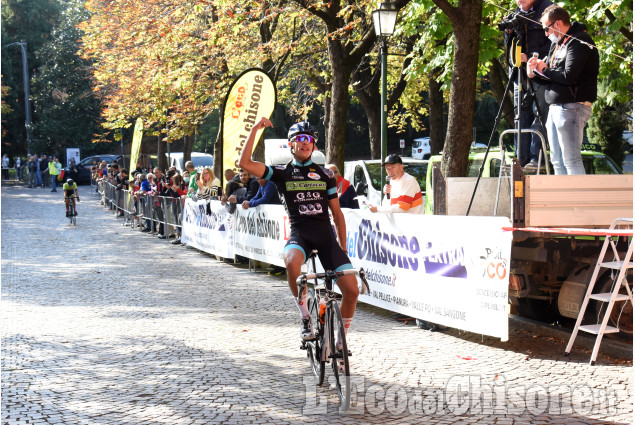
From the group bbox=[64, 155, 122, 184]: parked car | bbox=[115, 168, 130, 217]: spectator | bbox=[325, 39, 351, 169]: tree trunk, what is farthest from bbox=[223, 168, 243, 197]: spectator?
bbox=[64, 155, 122, 184]: parked car

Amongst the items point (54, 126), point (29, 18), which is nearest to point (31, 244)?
point (54, 126)

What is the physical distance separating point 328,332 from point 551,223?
2898mm

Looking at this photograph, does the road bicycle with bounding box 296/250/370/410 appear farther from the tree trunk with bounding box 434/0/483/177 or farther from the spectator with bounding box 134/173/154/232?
the spectator with bounding box 134/173/154/232

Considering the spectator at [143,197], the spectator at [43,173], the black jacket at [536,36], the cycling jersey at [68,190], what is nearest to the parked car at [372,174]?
the spectator at [143,197]

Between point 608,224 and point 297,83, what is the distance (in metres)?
31.7

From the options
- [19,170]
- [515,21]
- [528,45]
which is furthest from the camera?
[19,170]

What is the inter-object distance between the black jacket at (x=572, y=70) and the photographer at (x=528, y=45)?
1.03 ft

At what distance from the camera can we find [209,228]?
62.0 ft

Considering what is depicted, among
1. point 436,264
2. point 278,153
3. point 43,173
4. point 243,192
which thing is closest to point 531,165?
point 436,264

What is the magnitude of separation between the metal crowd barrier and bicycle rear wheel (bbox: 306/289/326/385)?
14.9m

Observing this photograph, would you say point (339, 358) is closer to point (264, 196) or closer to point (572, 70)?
point (572, 70)

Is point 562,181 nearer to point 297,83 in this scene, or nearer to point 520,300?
point 520,300

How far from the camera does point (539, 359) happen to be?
834 centimetres

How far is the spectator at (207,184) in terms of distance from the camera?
2042 centimetres
